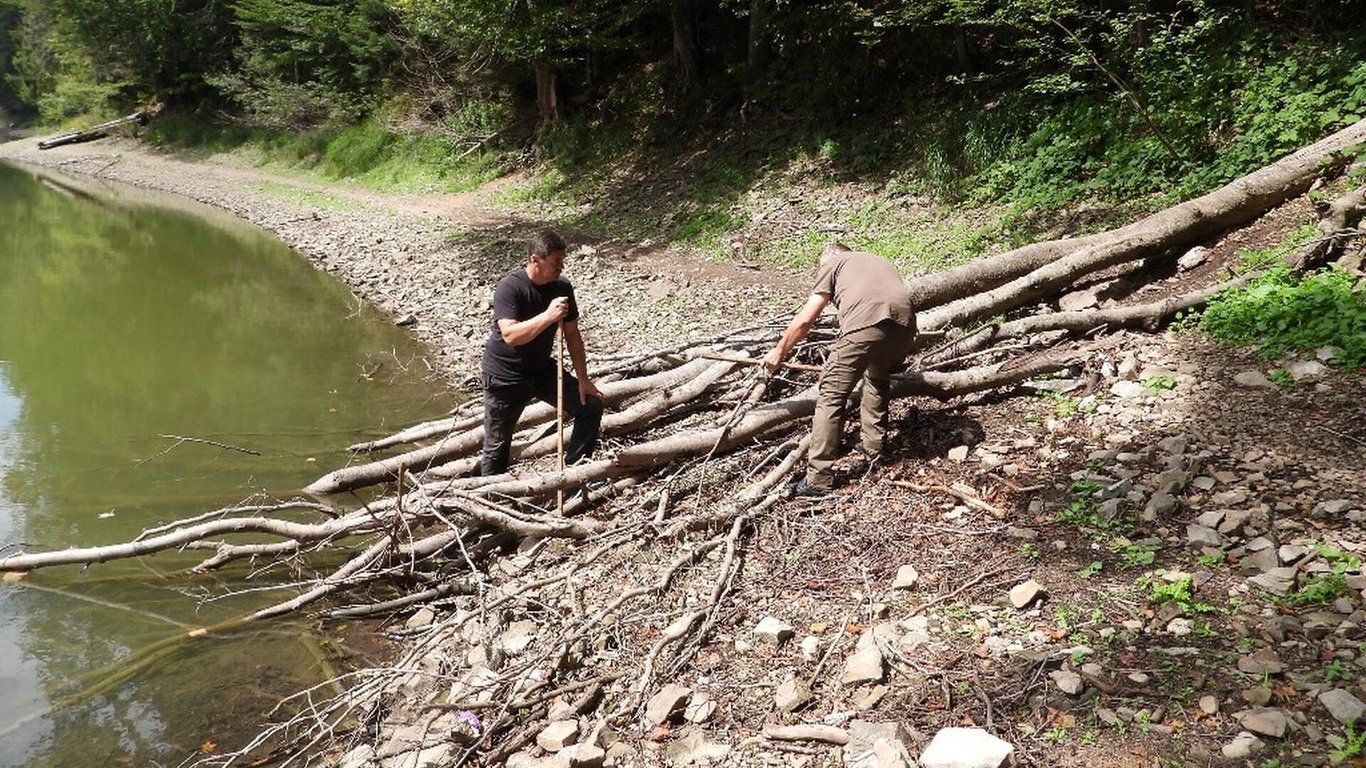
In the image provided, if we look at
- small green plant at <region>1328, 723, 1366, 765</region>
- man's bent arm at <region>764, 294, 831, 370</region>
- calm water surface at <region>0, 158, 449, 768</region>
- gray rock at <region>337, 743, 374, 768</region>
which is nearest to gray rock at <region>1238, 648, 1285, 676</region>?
small green plant at <region>1328, 723, 1366, 765</region>

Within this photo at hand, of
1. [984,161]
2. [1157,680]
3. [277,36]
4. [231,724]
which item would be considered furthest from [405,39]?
[1157,680]

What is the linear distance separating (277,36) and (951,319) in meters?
33.2

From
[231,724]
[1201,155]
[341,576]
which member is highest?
[1201,155]

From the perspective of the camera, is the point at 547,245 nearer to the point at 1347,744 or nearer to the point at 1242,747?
the point at 1242,747

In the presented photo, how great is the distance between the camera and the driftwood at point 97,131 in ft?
124

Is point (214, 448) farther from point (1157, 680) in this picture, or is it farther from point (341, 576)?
point (1157, 680)

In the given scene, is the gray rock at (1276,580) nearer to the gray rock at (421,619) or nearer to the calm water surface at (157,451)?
the gray rock at (421,619)

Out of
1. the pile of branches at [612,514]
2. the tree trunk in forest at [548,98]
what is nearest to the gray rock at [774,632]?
the pile of branches at [612,514]

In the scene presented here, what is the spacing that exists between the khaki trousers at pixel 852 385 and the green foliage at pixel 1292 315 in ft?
7.40

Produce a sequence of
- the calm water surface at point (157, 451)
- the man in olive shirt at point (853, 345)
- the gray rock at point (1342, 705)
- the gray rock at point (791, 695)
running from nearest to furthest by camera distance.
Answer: the gray rock at point (1342, 705)
the gray rock at point (791, 695)
the calm water surface at point (157, 451)
the man in olive shirt at point (853, 345)

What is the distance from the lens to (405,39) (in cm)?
2541

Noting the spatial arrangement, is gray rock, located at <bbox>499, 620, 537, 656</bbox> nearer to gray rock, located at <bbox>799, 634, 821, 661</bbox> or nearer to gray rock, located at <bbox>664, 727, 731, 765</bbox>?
gray rock, located at <bbox>664, 727, 731, 765</bbox>

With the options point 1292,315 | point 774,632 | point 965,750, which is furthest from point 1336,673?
point 1292,315

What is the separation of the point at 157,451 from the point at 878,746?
7.72m
